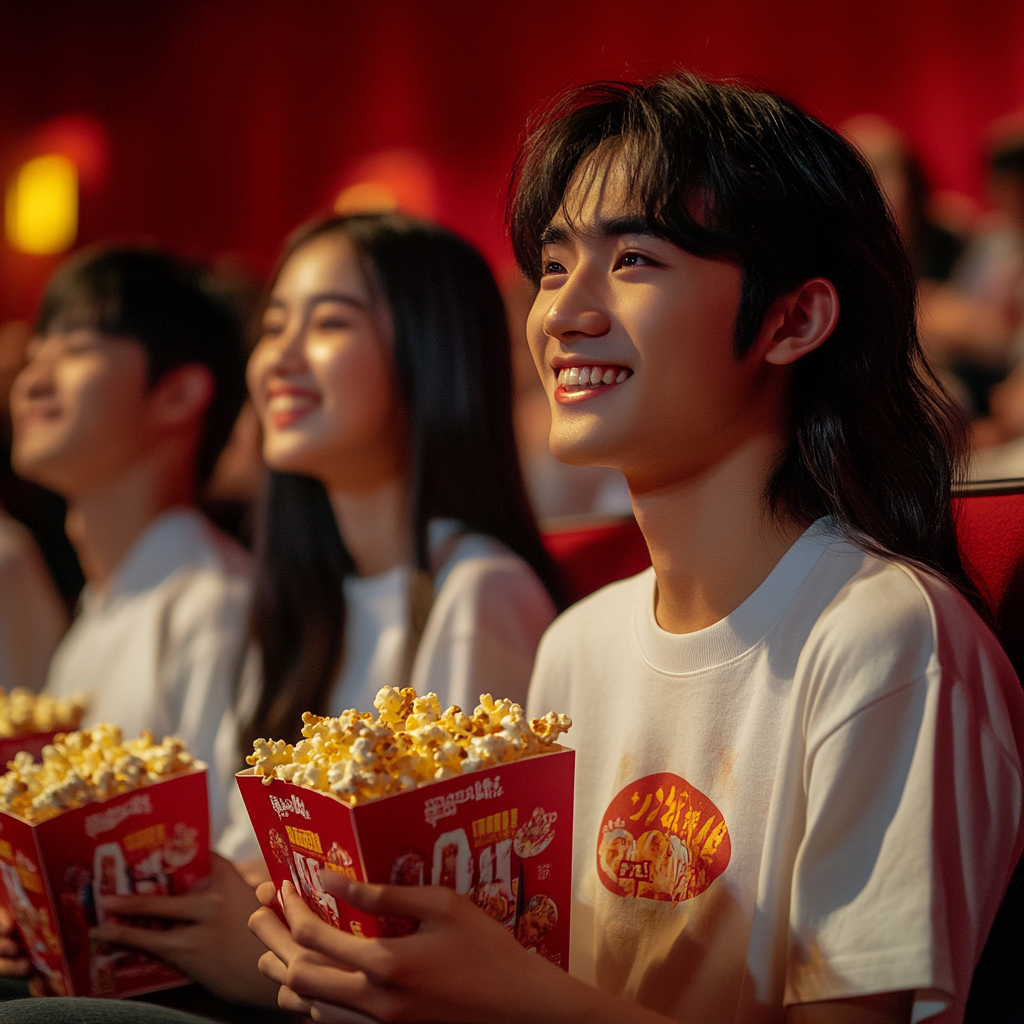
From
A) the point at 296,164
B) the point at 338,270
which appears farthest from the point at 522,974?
the point at 296,164

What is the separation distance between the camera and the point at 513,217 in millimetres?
1114

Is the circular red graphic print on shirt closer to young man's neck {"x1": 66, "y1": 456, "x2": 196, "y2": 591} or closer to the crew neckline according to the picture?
the crew neckline

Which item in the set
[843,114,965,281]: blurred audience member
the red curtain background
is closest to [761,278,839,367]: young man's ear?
[843,114,965,281]: blurred audience member

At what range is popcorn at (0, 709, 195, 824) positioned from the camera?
98 centimetres

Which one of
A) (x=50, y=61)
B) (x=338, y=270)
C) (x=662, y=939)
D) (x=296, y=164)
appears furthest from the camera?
(x=50, y=61)

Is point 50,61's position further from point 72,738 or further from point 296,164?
point 72,738

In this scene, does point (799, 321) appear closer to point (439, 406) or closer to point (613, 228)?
point (613, 228)

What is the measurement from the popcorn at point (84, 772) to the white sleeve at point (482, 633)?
0.35 metres

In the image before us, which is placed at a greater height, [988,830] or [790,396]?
[790,396]

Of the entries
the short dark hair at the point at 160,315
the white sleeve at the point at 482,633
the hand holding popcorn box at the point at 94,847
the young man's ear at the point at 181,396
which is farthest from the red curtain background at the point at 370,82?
the hand holding popcorn box at the point at 94,847

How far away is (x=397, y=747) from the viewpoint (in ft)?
2.54

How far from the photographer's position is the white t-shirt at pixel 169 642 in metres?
1.70

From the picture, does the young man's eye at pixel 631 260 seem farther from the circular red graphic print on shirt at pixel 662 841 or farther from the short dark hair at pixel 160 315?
the short dark hair at pixel 160 315

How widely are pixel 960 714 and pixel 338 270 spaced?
1.05 m
